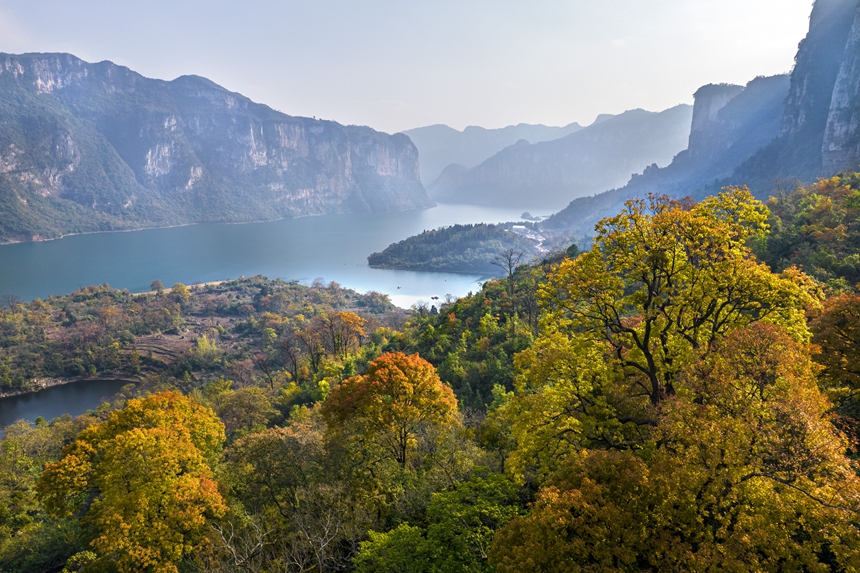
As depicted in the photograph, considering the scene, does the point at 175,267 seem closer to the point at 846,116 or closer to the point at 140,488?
the point at 140,488

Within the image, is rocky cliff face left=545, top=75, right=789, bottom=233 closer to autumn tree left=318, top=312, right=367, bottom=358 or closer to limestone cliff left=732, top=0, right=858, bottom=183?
limestone cliff left=732, top=0, right=858, bottom=183

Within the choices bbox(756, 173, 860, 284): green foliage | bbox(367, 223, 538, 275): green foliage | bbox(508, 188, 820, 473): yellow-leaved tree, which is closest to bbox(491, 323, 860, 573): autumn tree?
bbox(508, 188, 820, 473): yellow-leaved tree

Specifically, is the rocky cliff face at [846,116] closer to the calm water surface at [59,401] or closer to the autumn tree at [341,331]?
the autumn tree at [341,331]

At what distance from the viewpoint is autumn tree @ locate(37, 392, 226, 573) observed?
12.6 metres

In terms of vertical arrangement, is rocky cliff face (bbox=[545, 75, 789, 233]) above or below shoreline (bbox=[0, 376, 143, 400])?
above

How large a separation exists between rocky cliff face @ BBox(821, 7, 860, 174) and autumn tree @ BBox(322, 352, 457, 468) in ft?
269

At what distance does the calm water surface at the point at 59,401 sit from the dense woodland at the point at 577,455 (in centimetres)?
3544

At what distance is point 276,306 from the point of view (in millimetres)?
87750

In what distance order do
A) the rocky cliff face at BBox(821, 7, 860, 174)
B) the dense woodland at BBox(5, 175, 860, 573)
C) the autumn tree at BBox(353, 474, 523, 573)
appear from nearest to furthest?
the dense woodland at BBox(5, 175, 860, 573) < the autumn tree at BBox(353, 474, 523, 573) < the rocky cliff face at BBox(821, 7, 860, 174)

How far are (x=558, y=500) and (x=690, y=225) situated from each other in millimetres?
6242

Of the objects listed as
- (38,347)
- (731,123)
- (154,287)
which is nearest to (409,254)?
(154,287)

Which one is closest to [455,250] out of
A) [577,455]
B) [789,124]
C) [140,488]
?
[789,124]

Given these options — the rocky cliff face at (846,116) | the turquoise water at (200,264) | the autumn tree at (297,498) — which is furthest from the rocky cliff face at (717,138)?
the autumn tree at (297,498)

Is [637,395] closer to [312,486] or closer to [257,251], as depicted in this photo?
[312,486]
